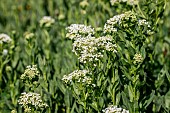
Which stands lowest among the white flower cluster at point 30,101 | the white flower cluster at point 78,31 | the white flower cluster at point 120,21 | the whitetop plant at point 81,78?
the white flower cluster at point 30,101

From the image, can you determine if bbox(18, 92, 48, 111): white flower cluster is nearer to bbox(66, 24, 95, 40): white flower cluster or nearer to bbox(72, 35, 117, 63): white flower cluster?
bbox(72, 35, 117, 63): white flower cluster

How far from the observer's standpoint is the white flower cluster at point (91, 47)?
2.40m

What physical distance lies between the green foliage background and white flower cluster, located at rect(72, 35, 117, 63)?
23cm

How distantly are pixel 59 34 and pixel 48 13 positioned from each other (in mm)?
1047

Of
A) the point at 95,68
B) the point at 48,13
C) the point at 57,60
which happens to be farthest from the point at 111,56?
the point at 48,13

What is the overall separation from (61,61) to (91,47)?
1290 mm

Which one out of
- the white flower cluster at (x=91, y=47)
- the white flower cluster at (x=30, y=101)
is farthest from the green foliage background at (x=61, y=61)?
the white flower cluster at (x=30, y=101)

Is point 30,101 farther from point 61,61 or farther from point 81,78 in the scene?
point 61,61

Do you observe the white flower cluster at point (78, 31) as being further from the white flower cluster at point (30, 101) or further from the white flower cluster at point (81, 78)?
the white flower cluster at point (30, 101)

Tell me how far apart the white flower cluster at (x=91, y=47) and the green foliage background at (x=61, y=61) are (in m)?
0.23

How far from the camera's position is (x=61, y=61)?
12.1 feet

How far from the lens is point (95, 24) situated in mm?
4414

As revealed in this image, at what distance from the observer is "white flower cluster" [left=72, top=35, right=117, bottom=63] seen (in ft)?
7.89

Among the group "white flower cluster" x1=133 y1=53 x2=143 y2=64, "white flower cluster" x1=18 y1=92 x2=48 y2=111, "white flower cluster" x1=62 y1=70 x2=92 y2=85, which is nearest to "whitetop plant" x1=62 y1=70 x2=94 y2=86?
"white flower cluster" x1=62 y1=70 x2=92 y2=85
